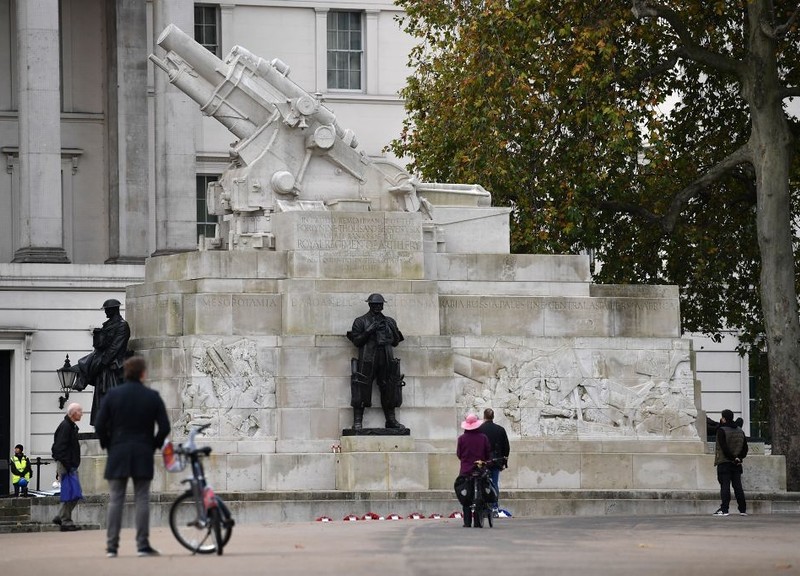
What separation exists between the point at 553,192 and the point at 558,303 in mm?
11302

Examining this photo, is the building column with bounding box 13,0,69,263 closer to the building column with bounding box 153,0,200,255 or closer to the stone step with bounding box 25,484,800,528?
the building column with bounding box 153,0,200,255

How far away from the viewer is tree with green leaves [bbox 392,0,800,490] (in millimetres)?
48656

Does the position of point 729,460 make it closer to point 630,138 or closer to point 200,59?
point 200,59

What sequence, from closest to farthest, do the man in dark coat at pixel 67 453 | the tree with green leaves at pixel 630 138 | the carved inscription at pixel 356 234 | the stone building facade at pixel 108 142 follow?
1. the man in dark coat at pixel 67 453
2. the carved inscription at pixel 356 234
3. the tree with green leaves at pixel 630 138
4. the stone building facade at pixel 108 142

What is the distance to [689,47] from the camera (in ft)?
165

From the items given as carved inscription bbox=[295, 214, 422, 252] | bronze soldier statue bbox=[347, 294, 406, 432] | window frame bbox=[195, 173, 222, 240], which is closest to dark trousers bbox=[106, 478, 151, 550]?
bronze soldier statue bbox=[347, 294, 406, 432]

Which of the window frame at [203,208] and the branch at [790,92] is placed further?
the window frame at [203,208]

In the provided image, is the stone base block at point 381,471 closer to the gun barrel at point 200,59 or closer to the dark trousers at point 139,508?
the gun barrel at point 200,59

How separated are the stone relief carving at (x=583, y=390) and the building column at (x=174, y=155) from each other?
25.5 metres

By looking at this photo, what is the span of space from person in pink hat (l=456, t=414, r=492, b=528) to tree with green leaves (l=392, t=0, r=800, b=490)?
15229 mm

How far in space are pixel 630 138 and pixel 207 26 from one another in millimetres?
22845

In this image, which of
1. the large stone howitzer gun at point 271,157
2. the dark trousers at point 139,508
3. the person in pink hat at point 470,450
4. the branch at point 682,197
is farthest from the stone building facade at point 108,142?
the dark trousers at point 139,508

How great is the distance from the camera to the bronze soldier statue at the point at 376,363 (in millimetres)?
37688

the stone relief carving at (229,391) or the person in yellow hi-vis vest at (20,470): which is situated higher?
the stone relief carving at (229,391)
